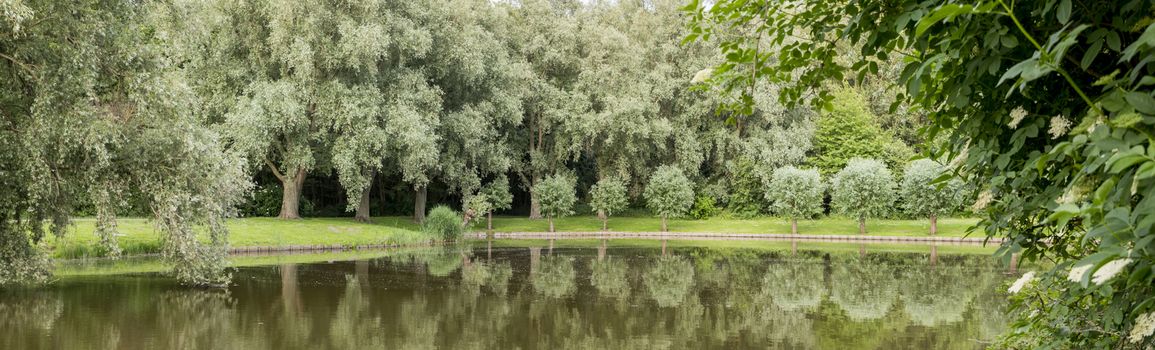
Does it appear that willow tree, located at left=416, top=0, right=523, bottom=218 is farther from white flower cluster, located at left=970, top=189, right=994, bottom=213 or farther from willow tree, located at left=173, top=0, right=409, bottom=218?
white flower cluster, located at left=970, top=189, right=994, bottom=213

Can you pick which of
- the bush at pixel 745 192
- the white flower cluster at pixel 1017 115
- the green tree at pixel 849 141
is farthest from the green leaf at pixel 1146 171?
the green tree at pixel 849 141

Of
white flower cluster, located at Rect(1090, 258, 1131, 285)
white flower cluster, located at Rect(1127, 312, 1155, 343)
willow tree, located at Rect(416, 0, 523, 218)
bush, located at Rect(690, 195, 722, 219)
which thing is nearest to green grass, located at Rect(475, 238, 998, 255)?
willow tree, located at Rect(416, 0, 523, 218)

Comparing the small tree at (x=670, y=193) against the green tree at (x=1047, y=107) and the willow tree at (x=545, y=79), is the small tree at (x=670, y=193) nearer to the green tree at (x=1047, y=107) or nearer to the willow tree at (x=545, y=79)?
the willow tree at (x=545, y=79)

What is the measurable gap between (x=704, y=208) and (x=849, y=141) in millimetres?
9321

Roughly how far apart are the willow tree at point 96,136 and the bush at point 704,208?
32.7 meters

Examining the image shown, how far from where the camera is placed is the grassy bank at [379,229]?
23203mm

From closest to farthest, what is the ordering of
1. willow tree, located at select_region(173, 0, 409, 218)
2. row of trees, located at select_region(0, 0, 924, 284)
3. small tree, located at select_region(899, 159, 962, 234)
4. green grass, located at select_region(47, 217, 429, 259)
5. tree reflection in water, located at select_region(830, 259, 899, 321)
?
row of trees, located at select_region(0, 0, 924, 284)
tree reflection in water, located at select_region(830, 259, 899, 321)
green grass, located at select_region(47, 217, 429, 259)
willow tree, located at select_region(173, 0, 409, 218)
small tree, located at select_region(899, 159, 962, 234)

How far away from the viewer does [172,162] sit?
49.7 feet

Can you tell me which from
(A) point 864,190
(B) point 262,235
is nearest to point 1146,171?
(B) point 262,235

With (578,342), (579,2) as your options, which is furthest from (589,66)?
(578,342)

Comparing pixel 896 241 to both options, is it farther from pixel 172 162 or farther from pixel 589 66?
pixel 172 162

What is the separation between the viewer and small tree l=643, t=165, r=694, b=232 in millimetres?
42312

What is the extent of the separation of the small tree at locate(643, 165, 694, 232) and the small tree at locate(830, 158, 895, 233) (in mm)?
7334

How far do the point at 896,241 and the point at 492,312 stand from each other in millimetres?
28912
